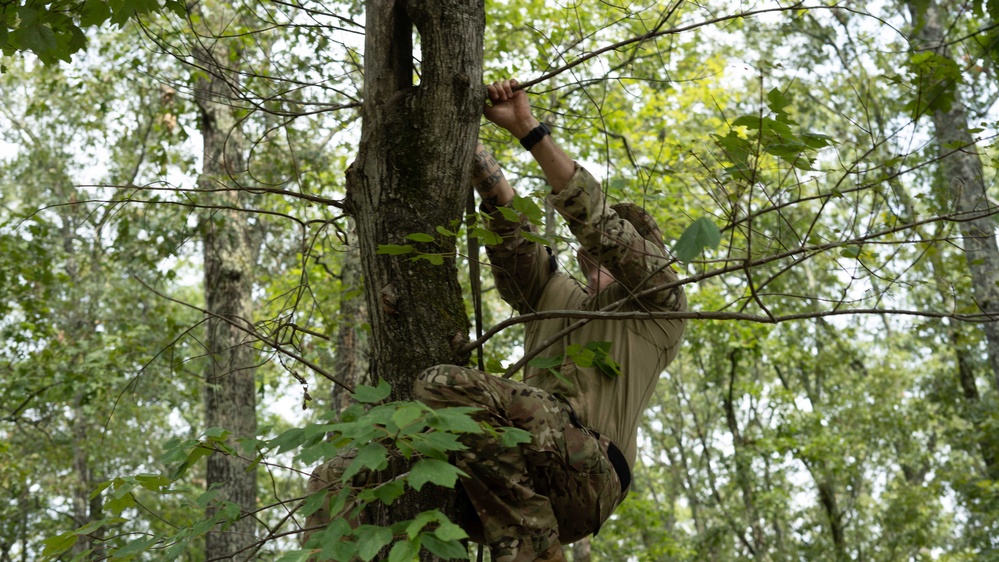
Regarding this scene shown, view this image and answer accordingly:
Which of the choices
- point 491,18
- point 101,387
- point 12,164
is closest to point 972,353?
point 491,18

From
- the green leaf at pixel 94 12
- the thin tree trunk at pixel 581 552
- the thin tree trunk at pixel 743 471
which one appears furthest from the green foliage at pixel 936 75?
the thin tree trunk at pixel 743 471

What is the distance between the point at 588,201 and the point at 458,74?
0.58 meters

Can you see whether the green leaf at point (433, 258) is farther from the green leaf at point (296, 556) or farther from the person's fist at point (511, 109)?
the green leaf at point (296, 556)

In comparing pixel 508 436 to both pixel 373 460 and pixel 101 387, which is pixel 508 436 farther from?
pixel 101 387

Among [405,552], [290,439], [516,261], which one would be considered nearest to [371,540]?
[405,552]

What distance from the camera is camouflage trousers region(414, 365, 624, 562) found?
2.36 metres

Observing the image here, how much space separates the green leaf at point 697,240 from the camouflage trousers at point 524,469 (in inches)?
29.4

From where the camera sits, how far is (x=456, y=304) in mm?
2590

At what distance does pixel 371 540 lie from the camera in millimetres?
1732

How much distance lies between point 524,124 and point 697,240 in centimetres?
120

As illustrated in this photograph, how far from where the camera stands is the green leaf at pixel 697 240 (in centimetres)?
180

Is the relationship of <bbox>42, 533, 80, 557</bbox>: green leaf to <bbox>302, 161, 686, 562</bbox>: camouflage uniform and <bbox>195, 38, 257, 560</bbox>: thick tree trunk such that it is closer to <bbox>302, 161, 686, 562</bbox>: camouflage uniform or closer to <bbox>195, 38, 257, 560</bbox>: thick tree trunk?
<bbox>302, 161, 686, 562</bbox>: camouflage uniform

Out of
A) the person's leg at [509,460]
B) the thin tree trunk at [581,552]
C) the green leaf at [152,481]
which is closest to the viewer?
the green leaf at [152,481]

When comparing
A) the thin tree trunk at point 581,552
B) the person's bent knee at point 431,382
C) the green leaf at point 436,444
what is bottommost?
the green leaf at point 436,444
